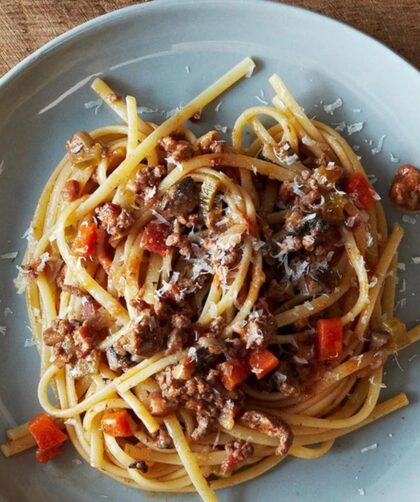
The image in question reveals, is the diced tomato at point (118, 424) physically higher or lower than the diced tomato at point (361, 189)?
lower

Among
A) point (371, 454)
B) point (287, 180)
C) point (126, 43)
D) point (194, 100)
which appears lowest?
point (371, 454)

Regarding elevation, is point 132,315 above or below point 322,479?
above

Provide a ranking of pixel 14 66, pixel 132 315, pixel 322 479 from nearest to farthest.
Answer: pixel 132 315 < pixel 322 479 < pixel 14 66

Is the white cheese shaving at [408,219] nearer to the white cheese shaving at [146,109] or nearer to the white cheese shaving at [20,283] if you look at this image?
the white cheese shaving at [146,109]

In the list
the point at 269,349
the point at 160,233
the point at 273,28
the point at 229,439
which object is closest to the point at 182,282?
the point at 160,233

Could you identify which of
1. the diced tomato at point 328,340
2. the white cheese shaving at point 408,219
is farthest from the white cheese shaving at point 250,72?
the diced tomato at point 328,340

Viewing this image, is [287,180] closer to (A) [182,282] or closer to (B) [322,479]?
(A) [182,282]
